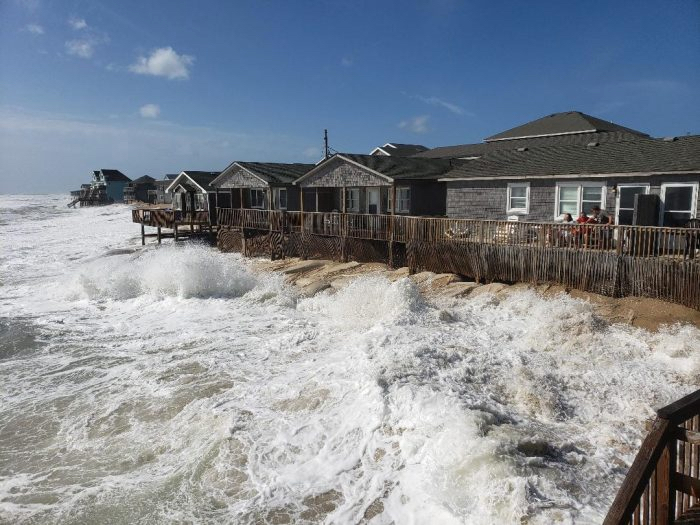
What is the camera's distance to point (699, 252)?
11797 millimetres

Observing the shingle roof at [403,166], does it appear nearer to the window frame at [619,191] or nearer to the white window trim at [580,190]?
the white window trim at [580,190]

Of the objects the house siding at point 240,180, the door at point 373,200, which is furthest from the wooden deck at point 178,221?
the door at point 373,200

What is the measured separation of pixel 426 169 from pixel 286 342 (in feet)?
41.4

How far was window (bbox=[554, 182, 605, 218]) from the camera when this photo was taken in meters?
16.2

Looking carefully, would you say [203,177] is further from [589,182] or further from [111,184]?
[111,184]

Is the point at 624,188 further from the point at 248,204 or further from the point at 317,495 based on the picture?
the point at 248,204

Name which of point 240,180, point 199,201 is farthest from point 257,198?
point 199,201

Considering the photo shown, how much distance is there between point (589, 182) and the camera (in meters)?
16.2

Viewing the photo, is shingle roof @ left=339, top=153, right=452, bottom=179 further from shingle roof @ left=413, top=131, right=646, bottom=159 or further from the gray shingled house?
shingle roof @ left=413, top=131, right=646, bottom=159

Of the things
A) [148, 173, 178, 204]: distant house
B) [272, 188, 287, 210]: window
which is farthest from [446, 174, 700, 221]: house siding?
[148, 173, 178, 204]: distant house

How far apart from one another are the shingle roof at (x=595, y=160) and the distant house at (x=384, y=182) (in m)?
1.82

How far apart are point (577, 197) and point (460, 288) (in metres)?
5.36

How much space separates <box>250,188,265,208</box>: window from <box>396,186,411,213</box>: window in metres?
10.2

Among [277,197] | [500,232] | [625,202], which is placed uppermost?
[277,197]
